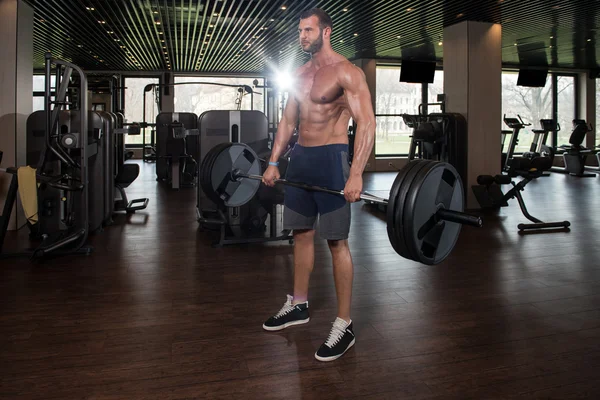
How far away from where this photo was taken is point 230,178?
10.7 ft

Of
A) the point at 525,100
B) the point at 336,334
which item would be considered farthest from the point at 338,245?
the point at 525,100

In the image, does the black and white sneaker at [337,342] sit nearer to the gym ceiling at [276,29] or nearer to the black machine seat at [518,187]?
the black machine seat at [518,187]

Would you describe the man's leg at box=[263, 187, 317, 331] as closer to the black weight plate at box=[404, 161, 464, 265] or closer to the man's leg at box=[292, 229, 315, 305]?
the man's leg at box=[292, 229, 315, 305]

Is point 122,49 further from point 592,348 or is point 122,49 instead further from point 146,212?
point 592,348

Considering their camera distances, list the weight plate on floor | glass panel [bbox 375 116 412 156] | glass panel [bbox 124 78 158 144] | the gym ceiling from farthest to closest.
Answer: glass panel [bbox 124 78 158 144], glass panel [bbox 375 116 412 156], the gym ceiling, the weight plate on floor

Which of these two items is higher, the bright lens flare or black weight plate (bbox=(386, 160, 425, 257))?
the bright lens flare

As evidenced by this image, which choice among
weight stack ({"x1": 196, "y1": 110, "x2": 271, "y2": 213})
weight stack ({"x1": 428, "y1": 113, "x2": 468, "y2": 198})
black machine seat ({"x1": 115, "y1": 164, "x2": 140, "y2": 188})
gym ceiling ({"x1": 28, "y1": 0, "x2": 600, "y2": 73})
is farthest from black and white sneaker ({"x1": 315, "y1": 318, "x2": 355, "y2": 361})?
gym ceiling ({"x1": 28, "y1": 0, "x2": 600, "y2": 73})

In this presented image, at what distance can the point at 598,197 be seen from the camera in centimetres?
721

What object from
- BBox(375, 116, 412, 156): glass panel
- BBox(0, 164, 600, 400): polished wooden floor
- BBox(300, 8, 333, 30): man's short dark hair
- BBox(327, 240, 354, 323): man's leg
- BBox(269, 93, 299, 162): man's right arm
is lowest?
BBox(0, 164, 600, 400): polished wooden floor

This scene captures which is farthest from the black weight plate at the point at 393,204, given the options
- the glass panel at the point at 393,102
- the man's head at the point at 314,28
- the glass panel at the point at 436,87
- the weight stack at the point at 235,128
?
the glass panel at the point at 436,87

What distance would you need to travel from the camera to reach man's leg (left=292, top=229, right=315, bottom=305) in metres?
2.35

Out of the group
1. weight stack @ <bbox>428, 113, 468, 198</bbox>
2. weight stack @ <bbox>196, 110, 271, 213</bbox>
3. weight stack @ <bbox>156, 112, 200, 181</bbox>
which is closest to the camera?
weight stack @ <bbox>196, 110, 271, 213</bbox>

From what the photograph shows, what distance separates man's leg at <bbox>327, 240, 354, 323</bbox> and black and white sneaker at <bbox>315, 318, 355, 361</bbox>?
39 mm

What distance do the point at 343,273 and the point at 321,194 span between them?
1.10 feet
